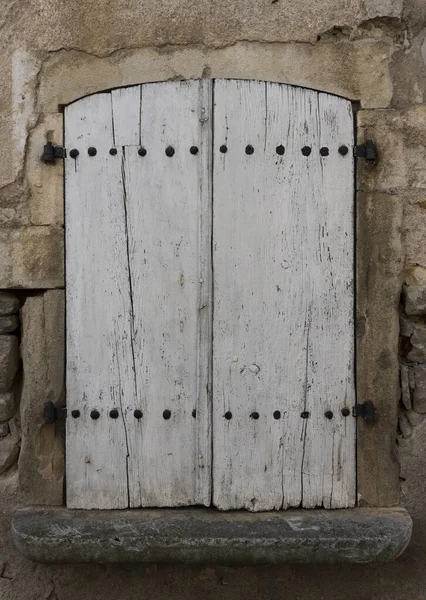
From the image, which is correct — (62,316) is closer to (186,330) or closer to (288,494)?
(186,330)

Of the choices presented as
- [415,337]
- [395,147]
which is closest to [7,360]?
[415,337]

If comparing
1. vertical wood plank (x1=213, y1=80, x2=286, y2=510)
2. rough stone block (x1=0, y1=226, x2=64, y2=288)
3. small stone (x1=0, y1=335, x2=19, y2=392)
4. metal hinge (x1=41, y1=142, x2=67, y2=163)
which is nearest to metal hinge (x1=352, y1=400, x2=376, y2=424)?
vertical wood plank (x1=213, y1=80, x2=286, y2=510)

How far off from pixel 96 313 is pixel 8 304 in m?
0.35

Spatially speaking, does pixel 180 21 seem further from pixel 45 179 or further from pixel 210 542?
pixel 210 542

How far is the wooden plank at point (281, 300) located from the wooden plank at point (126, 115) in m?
0.32

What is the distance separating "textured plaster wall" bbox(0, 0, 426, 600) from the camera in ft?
7.47

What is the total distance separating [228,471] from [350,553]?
0.55m

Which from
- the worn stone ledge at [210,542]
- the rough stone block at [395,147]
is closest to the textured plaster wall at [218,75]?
the rough stone block at [395,147]

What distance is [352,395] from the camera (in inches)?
92.4

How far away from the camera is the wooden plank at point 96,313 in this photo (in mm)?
2320

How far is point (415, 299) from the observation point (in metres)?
2.28

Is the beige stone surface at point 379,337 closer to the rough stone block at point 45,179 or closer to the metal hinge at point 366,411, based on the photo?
the metal hinge at point 366,411

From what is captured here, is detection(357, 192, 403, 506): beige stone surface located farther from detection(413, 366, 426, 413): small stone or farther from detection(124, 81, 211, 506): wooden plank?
detection(124, 81, 211, 506): wooden plank

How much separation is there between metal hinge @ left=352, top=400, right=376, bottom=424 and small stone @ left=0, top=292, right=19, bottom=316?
143 cm
